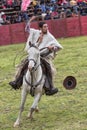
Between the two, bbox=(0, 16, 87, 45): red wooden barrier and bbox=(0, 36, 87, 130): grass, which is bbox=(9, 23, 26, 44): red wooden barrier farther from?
bbox=(0, 36, 87, 130): grass

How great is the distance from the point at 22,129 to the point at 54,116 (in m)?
0.98

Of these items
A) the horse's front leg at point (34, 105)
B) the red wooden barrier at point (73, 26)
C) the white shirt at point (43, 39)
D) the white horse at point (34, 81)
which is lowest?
the red wooden barrier at point (73, 26)

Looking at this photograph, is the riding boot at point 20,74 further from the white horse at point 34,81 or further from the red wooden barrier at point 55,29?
the red wooden barrier at point 55,29

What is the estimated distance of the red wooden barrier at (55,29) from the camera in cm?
2472

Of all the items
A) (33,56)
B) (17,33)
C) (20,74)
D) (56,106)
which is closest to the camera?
(33,56)

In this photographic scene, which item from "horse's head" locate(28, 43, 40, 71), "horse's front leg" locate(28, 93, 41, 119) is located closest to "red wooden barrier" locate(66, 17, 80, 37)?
"horse's front leg" locate(28, 93, 41, 119)

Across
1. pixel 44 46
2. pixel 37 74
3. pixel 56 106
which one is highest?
pixel 44 46

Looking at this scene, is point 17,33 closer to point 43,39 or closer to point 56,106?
point 56,106

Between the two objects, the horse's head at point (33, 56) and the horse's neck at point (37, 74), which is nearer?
the horse's head at point (33, 56)

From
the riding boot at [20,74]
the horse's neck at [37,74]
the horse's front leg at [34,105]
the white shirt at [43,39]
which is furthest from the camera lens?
the white shirt at [43,39]

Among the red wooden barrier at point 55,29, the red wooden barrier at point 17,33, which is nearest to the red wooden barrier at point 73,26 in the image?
the red wooden barrier at point 55,29

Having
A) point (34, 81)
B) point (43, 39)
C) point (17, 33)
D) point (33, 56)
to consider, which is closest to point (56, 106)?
point (43, 39)

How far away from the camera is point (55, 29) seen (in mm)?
25688

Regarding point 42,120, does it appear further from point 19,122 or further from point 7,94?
point 7,94
